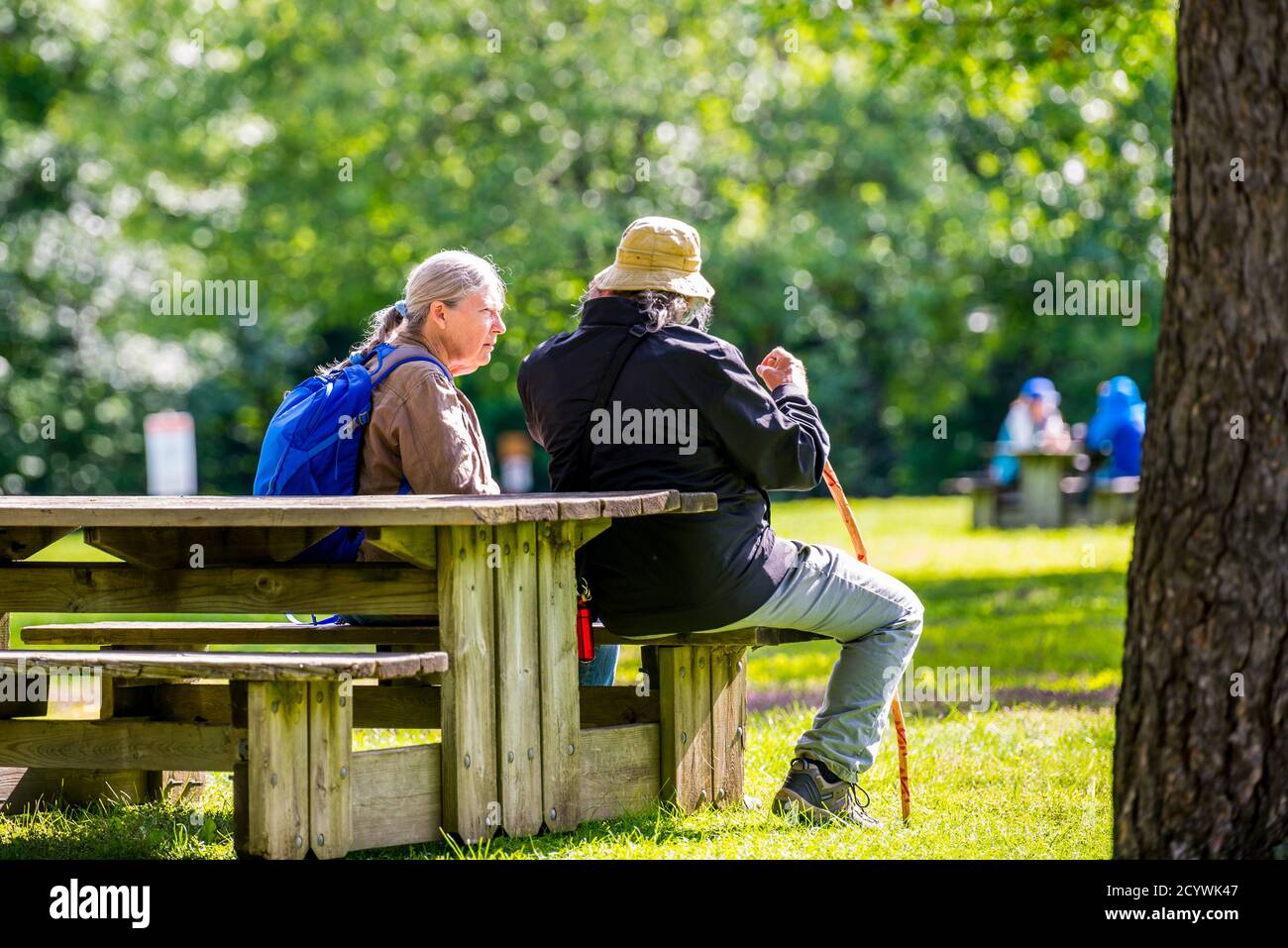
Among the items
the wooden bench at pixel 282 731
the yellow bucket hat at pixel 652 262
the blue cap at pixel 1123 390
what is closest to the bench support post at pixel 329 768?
the wooden bench at pixel 282 731

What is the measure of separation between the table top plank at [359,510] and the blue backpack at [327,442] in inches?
16.1

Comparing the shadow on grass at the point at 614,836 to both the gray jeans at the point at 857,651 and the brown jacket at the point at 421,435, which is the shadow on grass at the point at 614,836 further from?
the brown jacket at the point at 421,435

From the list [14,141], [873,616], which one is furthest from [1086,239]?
[873,616]

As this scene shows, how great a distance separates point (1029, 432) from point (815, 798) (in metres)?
17.6

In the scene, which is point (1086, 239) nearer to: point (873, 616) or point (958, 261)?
point (958, 261)

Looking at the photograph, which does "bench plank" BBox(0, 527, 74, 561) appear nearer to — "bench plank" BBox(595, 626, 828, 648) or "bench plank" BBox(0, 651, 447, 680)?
"bench plank" BBox(0, 651, 447, 680)

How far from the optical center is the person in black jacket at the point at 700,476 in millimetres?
5105

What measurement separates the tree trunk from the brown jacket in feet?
6.93

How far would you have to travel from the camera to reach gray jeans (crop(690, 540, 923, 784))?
211 inches

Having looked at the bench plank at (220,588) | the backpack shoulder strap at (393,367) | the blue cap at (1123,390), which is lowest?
the bench plank at (220,588)

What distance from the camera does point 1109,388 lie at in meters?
20.0

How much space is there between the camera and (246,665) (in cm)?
429
